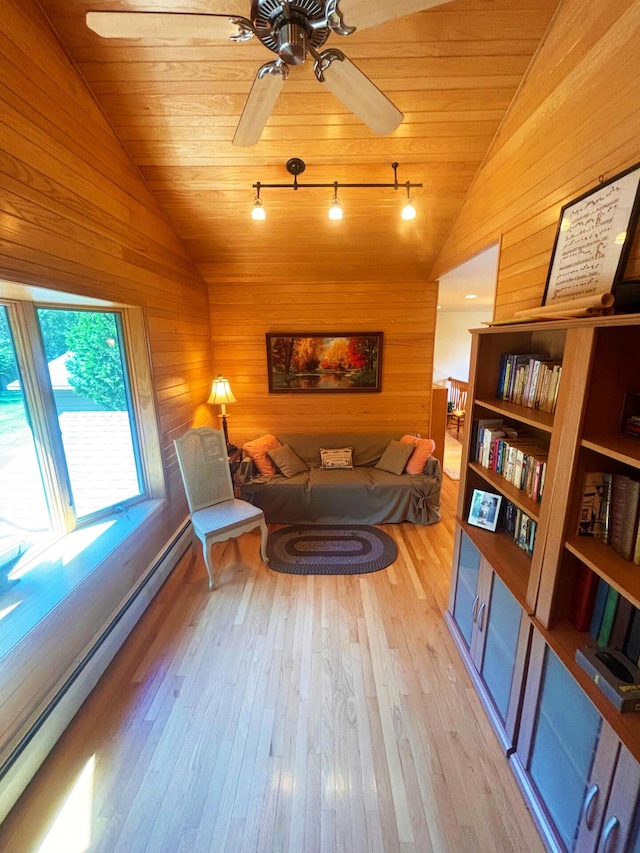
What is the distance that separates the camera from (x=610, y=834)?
0.95 metres

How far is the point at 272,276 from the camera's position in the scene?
3736mm

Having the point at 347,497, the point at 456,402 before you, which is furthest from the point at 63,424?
the point at 456,402

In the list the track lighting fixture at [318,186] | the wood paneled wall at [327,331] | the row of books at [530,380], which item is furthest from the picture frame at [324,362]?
the row of books at [530,380]

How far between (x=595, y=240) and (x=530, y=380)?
57 centimetres

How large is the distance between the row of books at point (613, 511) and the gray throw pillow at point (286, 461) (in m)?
2.69

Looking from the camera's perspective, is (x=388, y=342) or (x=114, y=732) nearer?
(x=114, y=732)

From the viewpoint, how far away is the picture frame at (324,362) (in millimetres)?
3916

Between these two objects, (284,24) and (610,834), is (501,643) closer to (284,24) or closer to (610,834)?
(610,834)

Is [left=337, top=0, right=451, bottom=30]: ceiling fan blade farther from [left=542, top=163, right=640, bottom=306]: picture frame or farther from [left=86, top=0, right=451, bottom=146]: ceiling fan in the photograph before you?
[left=542, top=163, right=640, bottom=306]: picture frame

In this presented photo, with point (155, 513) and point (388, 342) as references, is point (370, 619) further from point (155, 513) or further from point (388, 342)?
point (388, 342)

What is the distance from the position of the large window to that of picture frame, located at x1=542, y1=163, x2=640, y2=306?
258 centimetres

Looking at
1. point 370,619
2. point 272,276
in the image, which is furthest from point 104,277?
point 370,619

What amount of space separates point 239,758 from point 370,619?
1015 millimetres

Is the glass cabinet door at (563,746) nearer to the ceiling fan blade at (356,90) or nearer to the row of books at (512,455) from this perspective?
the row of books at (512,455)
